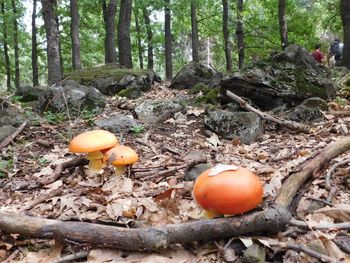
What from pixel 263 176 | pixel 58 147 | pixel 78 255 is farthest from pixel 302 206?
pixel 58 147

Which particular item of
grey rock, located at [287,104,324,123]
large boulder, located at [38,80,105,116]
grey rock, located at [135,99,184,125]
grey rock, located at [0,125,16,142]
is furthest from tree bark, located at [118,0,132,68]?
grey rock, located at [287,104,324,123]

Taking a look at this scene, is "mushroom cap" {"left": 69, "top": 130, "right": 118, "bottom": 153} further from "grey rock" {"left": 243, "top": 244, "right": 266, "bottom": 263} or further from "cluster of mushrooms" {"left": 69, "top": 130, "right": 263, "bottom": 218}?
"grey rock" {"left": 243, "top": 244, "right": 266, "bottom": 263}

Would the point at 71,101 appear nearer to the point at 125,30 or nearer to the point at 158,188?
the point at 158,188

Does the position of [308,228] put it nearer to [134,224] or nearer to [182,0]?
[134,224]

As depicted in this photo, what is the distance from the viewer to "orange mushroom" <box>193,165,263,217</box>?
2457mm

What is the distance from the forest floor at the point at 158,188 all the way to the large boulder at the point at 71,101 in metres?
0.60

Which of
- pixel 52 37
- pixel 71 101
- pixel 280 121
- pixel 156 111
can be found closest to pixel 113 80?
pixel 52 37

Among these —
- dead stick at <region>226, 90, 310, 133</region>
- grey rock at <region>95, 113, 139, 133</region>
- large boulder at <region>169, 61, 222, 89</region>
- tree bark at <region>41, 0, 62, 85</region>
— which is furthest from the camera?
large boulder at <region>169, 61, 222, 89</region>

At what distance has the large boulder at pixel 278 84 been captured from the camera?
23.8ft

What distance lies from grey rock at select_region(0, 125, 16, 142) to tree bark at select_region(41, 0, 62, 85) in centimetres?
378

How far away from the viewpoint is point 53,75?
10.1 meters

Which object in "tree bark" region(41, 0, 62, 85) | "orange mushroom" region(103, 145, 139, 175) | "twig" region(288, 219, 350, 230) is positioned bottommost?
"twig" region(288, 219, 350, 230)

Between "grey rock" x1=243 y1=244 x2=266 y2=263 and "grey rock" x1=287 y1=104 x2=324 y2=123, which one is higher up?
"grey rock" x1=287 y1=104 x2=324 y2=123

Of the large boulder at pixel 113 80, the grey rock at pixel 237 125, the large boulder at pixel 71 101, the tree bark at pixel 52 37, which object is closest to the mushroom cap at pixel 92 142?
the grey rock at pixel 237 125
